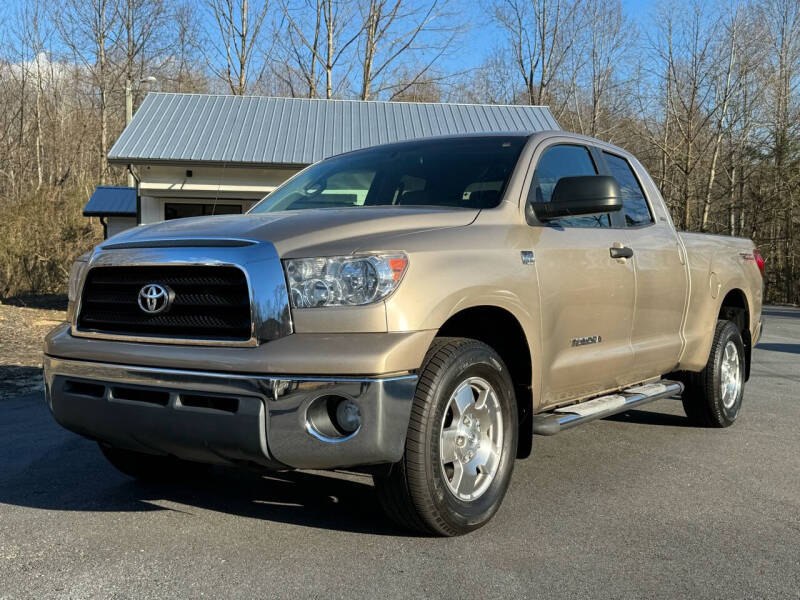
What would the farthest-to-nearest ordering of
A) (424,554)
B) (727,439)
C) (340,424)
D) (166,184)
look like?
1. (166,184)
2. (727,439)
3. (424,554)
4. (340,424)

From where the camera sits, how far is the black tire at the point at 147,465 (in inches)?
162

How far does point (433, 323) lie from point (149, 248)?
1309 millimetres

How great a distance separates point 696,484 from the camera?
14.5 feet

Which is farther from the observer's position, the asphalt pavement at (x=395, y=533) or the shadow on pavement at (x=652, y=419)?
the shadow on pavement at (x=652, y=419)

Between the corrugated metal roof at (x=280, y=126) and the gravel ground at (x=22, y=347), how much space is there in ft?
13.6

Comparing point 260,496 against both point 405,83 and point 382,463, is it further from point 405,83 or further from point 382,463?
point 405,83

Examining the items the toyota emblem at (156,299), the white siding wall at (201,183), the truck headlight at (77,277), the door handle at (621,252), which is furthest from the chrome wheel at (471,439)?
the white siding wall at (201,183)

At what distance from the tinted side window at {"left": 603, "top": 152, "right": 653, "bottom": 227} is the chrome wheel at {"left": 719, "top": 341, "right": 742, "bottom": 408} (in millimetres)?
1460

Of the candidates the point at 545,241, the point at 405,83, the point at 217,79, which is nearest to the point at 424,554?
the point at 545,241

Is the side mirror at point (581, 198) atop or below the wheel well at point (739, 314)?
atop

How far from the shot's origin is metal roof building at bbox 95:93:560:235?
17734mm

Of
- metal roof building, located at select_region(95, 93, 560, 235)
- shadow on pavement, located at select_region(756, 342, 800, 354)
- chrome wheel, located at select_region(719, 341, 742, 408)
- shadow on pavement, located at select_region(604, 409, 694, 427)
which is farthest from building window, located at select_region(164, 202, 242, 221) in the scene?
chrome wheel, located at select_region(719, 341, 742, 408)

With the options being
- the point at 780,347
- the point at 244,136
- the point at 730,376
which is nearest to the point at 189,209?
the point at 244,136

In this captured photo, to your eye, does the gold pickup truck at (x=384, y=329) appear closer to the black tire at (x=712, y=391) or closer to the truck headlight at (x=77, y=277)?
the truck headlight at (x=77, y=277)
